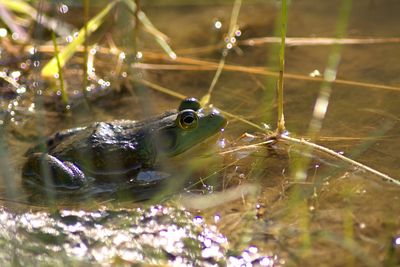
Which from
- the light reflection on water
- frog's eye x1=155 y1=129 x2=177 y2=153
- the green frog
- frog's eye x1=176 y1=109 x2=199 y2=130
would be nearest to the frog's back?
the green frog

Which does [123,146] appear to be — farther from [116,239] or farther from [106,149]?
[116,239]

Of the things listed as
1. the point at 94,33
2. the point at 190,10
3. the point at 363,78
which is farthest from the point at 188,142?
the point at 190,10

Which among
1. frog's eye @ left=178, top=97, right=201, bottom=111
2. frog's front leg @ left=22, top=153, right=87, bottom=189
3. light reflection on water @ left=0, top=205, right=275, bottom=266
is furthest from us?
frog's eye @ left=178, top=97, right=201, bottom=111

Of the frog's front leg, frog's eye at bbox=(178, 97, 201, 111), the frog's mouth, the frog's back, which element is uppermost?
frog's eye at bbox=(178, 97, 201, 111)

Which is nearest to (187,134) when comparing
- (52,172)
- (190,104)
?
(190,104)

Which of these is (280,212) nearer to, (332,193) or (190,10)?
(332,193)

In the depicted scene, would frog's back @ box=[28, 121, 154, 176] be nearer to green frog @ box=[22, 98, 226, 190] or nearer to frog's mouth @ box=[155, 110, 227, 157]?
green frog @ box=[22, 98, 226, 190]

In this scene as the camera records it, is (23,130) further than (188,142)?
Yes
